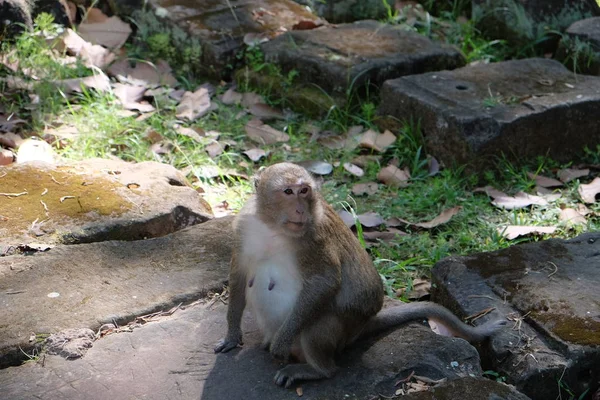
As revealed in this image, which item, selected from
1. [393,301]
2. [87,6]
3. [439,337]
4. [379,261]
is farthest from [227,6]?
[439,337]

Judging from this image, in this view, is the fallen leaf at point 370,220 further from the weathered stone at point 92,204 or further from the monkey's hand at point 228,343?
the monkey's hand at point 228,343

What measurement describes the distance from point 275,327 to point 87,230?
1282 mm

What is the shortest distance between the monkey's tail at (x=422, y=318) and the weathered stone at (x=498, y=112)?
189 cm

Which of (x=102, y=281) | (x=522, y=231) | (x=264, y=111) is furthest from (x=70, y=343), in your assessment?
(x=264, y=111)

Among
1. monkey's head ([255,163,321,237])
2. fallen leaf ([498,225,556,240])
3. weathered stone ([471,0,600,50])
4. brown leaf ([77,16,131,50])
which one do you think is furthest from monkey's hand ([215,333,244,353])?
weathered stone ([471,0,600,50])

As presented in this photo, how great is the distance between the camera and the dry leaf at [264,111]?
19.2 feet

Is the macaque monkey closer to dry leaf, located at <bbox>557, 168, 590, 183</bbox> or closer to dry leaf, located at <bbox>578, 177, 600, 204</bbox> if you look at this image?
dry leaf, located at <bbox>578, 177, 600, 204</bbox>

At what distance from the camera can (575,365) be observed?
3.20m

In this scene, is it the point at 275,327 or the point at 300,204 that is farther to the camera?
the point at 275,327

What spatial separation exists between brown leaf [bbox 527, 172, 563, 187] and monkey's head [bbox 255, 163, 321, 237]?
2496 millimetres

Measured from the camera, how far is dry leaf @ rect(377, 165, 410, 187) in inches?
202

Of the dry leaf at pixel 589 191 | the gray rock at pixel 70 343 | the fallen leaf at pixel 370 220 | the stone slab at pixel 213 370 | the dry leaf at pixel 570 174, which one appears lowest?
the fallen leaf at pixel 370 220

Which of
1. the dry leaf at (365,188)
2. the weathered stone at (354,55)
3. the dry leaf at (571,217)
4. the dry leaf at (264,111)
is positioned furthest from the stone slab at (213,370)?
the weathered stone at (354,55)

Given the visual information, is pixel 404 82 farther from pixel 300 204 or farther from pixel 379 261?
pixel 300 204
